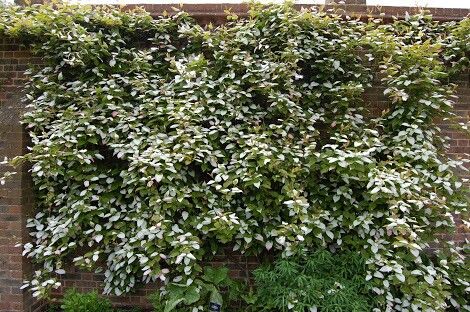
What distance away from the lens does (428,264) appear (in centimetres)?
361

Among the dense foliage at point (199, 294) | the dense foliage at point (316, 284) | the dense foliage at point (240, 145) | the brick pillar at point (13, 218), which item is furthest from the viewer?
the brick pillar at point (13, 218)

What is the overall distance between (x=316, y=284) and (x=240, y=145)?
136 cm

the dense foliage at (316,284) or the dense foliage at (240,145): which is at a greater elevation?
the dense foliage at (240,145)

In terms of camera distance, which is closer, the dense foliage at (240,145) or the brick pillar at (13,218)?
the dense foliage at (240,145)

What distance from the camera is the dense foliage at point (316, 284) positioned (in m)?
3.08

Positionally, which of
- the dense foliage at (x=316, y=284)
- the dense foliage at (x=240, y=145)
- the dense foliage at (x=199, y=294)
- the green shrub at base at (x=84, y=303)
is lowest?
the green shrub at base at (x=84, y=303)

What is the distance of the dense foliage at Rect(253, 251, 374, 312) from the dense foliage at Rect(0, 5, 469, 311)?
0.12 meters

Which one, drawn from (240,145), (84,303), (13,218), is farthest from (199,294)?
(13,218)

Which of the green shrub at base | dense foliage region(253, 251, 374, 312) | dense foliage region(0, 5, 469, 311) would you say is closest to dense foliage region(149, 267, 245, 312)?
dense foliage region(0, 5, 469, 311)

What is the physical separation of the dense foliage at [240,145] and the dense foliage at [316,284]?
120mm

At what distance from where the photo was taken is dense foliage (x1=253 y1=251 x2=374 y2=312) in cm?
308

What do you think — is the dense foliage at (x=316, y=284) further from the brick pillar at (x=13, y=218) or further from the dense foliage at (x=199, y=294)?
the brick pillar at (x=13, y=218)

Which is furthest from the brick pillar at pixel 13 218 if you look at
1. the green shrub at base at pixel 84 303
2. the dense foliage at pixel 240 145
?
the green shrub at base at pixel 84 303

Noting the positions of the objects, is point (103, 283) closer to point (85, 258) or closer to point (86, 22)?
point (85, 258)
